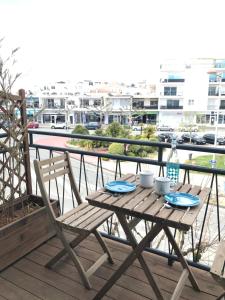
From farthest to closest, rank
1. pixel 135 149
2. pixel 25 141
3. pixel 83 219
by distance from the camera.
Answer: pixel 135 149
pixel 25 141
pixel 83 219

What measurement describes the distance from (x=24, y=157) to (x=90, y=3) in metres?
5.98

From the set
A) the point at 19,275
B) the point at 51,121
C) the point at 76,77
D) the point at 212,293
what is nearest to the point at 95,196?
the point at 19,275

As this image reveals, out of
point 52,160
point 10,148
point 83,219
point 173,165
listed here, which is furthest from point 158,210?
point 10,148

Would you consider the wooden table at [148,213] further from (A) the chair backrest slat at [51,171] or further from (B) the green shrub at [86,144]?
(B) the green shrub at [86,144]

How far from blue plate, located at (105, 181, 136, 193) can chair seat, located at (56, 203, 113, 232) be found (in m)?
0.28

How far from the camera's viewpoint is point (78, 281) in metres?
1.75

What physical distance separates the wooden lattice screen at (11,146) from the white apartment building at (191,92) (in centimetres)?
2695

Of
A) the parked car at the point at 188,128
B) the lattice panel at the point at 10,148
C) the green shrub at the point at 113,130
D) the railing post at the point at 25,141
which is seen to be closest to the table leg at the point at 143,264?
the lattice panel at the point at 10,148

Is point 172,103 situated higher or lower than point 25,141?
higher

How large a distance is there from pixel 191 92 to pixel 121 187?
29904 millimetres

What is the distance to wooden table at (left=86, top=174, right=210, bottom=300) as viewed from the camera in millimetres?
1235

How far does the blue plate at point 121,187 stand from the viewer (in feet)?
5.00

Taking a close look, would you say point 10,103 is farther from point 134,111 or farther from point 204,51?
point 204,51

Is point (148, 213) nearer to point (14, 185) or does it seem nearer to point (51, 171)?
point (51, 171)
